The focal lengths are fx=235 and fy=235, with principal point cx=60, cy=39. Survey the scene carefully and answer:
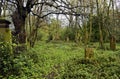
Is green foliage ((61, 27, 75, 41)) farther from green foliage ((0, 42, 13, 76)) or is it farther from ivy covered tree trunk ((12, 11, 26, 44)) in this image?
green foliage ((0, 42, 13, 76))

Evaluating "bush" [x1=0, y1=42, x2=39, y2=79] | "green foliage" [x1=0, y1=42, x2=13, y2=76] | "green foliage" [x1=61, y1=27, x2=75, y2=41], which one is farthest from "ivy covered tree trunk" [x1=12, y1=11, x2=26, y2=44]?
"green foliage" [x1=61, y1=27, x2=75, y2=41]

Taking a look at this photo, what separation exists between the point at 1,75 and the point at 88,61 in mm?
6471

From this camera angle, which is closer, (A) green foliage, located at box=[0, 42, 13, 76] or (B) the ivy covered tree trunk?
(A) green foliage, located at box=[0, 42, 13, 76]

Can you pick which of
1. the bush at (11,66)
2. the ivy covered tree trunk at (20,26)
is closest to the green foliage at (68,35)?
the ivy covered tree trunk at (20,26)

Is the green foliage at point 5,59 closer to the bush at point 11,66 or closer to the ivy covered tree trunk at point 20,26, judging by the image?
the bush at point 11,66

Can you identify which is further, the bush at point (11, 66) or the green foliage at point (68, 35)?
the green foliage at point (68, 35)

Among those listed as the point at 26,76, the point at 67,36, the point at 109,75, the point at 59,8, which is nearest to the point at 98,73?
the point at 109,75

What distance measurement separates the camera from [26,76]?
9.43 meters

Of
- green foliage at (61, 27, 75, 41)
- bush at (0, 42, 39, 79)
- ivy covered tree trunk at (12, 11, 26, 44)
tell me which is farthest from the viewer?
green foliage at (61, 27, 75, 41)

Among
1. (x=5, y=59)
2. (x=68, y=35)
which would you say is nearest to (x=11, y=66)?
(x=5, y=59)

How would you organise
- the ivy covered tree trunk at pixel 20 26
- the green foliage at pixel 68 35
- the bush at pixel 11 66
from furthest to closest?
the green foliage at pixel 68 35, the ivy covered tree trunk at pixel 20 26, the bush at pixel 11 66

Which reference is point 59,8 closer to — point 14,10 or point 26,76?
point 14,10

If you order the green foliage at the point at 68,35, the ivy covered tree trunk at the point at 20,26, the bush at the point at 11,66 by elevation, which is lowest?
the green foliage at the point at 68,35

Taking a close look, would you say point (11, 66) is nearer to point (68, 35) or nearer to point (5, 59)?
point (5, 59)
